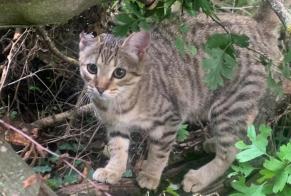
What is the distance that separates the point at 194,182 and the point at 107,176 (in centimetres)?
56

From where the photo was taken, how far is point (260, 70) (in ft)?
12.6

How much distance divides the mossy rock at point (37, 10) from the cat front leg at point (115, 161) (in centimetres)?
152

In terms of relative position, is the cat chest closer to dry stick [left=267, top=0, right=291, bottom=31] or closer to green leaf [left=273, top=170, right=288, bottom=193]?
green leaf [left=273, top=170, right=288, bottom=193]

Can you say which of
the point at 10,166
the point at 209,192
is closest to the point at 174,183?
the point at 209,192

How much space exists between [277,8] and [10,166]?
1.16m

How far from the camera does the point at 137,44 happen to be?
3539 millimetres

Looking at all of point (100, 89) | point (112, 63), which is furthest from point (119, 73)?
point (100, 89)

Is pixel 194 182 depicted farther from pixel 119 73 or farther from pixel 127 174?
pixel 119 73

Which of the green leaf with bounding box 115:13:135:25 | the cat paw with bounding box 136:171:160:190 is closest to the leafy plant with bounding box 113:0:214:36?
the green leaf with bounding box 115:13:135:25

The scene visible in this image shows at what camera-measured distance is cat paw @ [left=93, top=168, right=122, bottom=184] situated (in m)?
3.65

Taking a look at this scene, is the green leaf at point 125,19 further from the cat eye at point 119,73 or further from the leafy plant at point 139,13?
the cat eye at point 119,73

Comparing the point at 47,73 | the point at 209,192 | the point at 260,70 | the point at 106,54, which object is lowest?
the point at 209,192

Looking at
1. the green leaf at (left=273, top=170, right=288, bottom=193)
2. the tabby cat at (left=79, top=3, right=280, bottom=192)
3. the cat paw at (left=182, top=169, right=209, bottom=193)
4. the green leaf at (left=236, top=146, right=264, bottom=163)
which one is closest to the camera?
the green leaf at (left=273, top=170, right=288, bottom=193)

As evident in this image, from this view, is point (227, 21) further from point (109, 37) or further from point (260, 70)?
point (109, 37)
